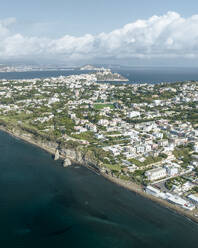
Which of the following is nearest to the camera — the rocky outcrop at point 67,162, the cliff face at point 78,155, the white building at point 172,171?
the white building at point 172,171

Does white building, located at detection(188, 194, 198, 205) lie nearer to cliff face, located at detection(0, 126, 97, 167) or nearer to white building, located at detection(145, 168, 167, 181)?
white building, located at detection(145, 168, 167, 181)

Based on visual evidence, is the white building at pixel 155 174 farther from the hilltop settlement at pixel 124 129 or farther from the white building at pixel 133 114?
the white building at pixel 133 114

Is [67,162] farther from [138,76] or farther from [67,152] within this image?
[138,76]

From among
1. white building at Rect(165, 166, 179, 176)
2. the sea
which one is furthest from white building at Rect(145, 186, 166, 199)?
white building at Rect(165, 166, 179, 176)

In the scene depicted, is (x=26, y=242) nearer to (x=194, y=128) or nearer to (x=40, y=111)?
(x=194, y=128)

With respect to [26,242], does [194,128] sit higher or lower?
higher

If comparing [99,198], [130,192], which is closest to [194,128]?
[130,192]

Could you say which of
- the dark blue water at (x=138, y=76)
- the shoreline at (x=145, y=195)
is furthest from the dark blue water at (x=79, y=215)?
the dark blue water at (x=138, y=76)

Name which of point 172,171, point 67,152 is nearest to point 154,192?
point 172,171
